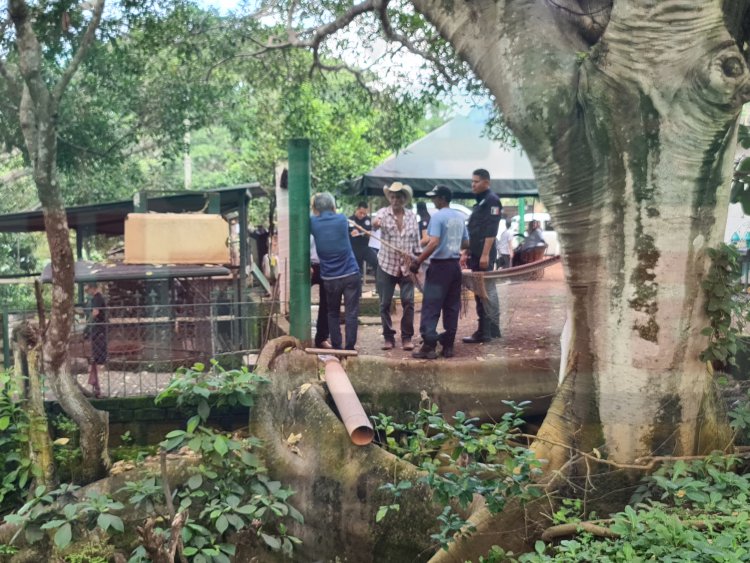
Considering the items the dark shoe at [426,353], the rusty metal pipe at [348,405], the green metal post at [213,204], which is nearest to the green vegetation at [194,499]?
the rusty metal pipe at [348,405]

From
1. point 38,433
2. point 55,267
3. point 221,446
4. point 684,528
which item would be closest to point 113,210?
point 55,267

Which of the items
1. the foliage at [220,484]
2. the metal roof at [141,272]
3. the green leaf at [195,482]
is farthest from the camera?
the metal roof at [141,272]

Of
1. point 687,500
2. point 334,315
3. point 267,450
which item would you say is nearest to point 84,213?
point 334,315

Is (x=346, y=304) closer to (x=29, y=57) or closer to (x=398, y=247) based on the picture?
(x=398, y=247)

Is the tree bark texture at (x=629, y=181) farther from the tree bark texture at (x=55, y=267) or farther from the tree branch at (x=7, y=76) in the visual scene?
the tree branch at (x=7, y=76)

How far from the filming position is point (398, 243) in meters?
7.30

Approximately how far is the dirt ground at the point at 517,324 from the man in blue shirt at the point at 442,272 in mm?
274

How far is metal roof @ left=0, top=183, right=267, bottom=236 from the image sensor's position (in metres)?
10.6

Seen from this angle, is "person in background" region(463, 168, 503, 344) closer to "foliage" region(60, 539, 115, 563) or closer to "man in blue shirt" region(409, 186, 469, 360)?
"man in blue shirt" region(409, 186, 469, 360)

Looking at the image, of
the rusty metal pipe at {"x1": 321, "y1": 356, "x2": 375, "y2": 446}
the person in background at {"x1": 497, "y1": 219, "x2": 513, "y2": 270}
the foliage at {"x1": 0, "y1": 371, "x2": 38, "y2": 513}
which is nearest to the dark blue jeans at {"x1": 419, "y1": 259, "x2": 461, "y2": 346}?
the rusty metal pipe at {"x1": 321, "y1": 356, "x2": 375, "y2": 446}

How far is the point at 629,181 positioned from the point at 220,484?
3299 mm

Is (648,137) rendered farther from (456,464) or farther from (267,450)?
(267,450)

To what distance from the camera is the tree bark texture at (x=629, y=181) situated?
431 centimetres

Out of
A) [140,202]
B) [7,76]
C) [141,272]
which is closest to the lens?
[7,76]
